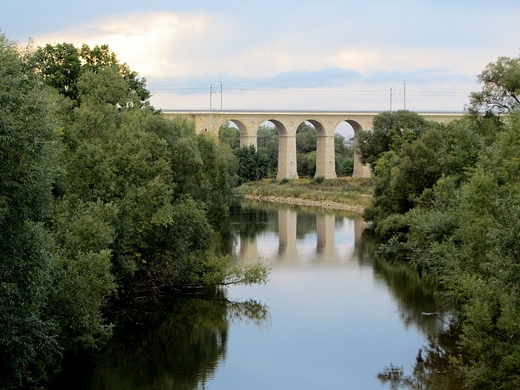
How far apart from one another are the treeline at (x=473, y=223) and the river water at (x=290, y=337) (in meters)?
0.72

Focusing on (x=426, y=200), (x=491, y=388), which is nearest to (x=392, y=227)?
(x=426, y=200)

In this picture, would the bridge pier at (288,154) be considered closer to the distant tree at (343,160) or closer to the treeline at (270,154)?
the treeline at (270,154)

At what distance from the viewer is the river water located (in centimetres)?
1318

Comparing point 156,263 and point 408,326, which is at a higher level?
point 156,263

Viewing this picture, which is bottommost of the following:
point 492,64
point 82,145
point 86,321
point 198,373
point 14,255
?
point 198,373

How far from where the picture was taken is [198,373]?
13539mm

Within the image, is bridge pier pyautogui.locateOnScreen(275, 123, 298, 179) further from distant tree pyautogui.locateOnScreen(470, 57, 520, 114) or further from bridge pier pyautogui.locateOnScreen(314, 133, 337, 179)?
distant tree pyautogui.locateOnScreen(470, 57, 520, 114)

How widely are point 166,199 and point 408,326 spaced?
5878mm

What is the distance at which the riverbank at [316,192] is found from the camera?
4256 centimetres

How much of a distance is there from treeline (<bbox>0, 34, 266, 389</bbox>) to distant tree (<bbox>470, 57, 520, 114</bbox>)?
865cm

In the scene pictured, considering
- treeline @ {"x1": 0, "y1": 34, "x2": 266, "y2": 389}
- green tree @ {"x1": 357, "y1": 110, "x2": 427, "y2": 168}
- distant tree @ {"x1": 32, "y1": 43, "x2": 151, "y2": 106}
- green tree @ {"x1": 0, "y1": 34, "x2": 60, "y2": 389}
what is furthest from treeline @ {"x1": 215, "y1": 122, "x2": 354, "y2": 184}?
green tree @ {"x1": 0, "y1": 34, "x2": 60, "y2": 389}

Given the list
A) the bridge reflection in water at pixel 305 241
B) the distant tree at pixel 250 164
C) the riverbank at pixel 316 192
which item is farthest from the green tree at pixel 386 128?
the bridge reflection in water at pixel 305 241

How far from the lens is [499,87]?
78.3 feet

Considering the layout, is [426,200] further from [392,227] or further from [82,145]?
[82,145]
